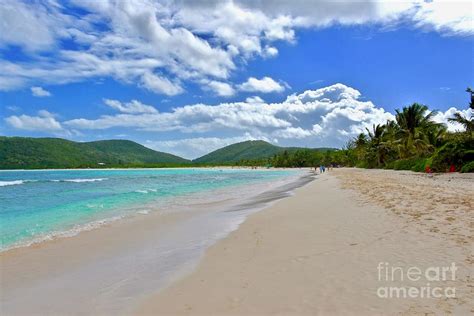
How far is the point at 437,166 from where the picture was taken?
3425 centimetres

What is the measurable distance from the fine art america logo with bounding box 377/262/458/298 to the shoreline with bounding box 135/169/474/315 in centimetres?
4

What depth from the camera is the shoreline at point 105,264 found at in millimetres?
5176

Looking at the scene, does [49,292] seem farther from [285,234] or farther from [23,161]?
[23,161]

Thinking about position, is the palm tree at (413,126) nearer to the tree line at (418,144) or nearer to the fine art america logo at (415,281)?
the tree line at (418,144)

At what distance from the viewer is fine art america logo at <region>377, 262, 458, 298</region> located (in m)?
4.52

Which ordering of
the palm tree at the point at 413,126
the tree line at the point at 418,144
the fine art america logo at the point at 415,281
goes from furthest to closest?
the palm tree at the point at 413,126, the tree line at the point at 418,144, the fine art america logo at the point at 415,281

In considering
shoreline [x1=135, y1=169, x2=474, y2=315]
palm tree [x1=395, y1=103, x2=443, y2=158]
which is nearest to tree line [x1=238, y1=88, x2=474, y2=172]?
palm tree [x1=395, y1=103, x2=443, y2=158]

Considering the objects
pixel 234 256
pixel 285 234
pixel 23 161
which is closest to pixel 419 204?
pixel 285 234

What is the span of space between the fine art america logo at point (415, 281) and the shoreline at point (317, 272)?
0.04 m

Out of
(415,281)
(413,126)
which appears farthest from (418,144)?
(415,281)

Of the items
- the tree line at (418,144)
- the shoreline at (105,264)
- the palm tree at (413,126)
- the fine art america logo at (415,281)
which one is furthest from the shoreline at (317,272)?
the palm tree at (413,126)

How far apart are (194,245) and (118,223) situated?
19.0ft

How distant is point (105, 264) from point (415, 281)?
6.25m

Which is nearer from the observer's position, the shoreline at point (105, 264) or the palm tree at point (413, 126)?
the shoreline at point (105, 264)
